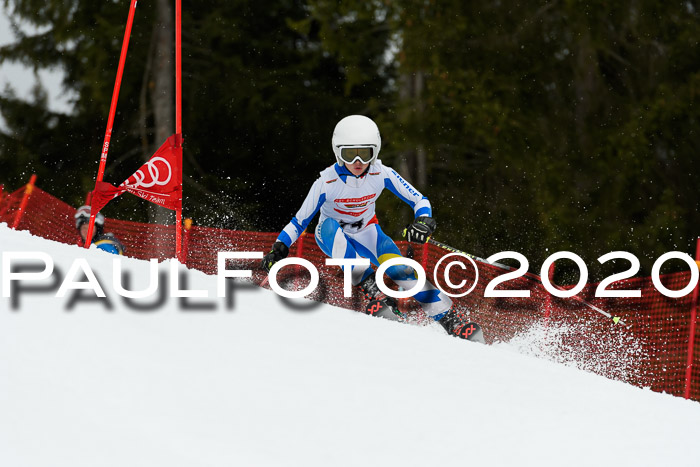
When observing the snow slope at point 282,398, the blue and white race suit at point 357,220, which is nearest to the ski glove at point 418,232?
the blue and white race suit at point 357,220

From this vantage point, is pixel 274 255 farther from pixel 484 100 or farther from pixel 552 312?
pixel 484 100

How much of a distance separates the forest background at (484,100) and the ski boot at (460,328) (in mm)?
6817

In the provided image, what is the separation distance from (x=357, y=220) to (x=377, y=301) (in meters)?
0.60

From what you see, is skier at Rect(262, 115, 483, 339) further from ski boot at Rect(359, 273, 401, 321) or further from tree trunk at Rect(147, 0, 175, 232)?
tree trunk at Rect(147, 0, 175, 232)

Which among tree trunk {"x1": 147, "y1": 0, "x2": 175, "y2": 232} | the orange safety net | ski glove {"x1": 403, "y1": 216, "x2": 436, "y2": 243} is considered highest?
tree trunk {"x1": 147, "y1": 0, "x2": 175, "y2": 232}

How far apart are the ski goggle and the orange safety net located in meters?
1.41

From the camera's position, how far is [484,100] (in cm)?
1384

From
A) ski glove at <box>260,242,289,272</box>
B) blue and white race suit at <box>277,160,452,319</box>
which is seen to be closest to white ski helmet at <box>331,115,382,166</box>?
blue and white race suit at <box>277,160,452,319</box>

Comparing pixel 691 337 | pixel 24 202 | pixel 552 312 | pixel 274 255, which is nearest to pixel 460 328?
pixel 274 255

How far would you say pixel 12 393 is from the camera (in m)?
3.81

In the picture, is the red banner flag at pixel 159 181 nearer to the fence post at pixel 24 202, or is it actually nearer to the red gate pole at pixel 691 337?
the fence post at pixel 24 202

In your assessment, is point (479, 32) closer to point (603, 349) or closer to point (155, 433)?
point (603, 349)

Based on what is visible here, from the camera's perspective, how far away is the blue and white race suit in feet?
21.7

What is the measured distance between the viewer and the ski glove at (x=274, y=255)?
6.46 m
